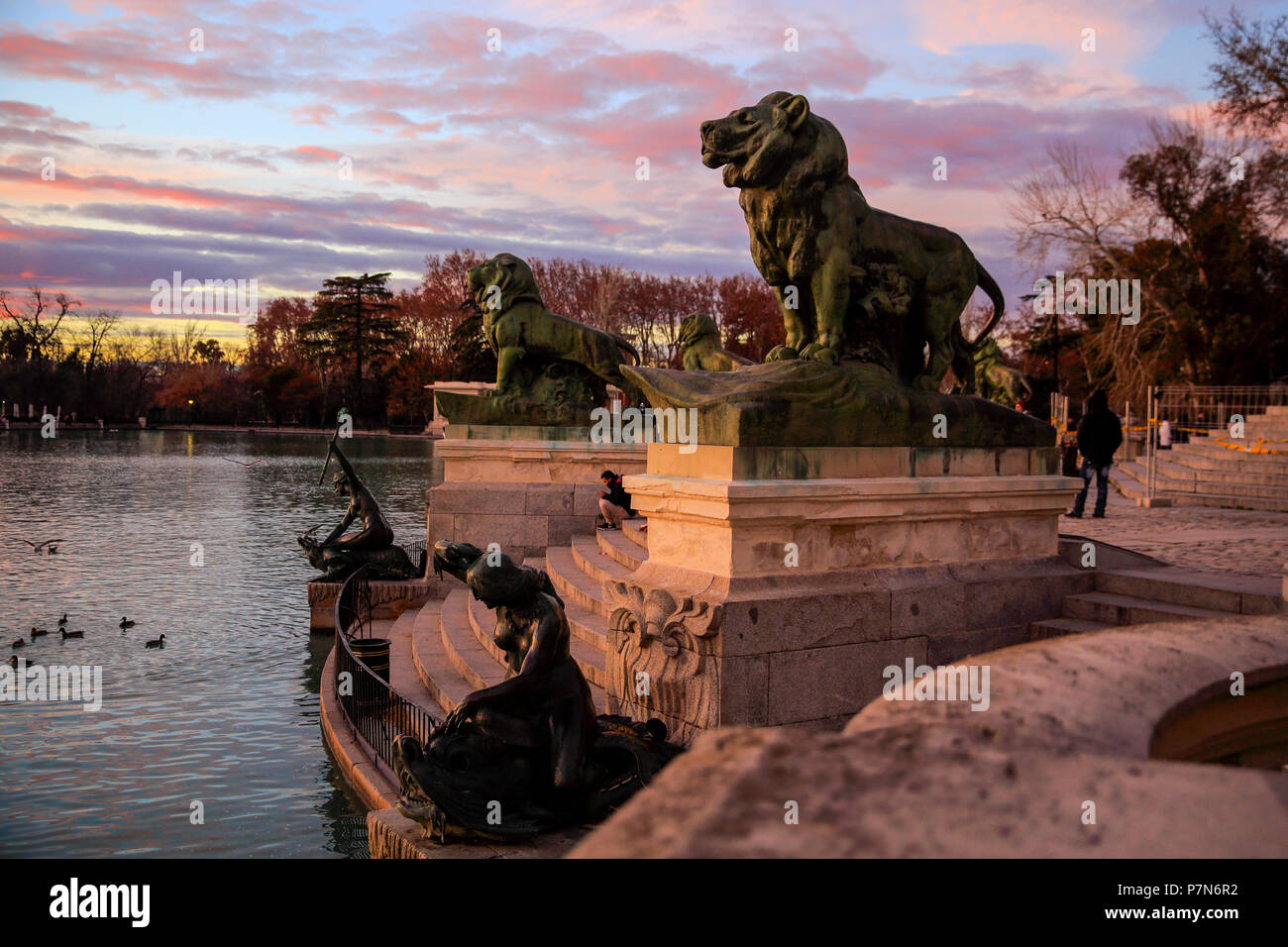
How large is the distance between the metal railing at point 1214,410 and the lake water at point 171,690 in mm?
16900

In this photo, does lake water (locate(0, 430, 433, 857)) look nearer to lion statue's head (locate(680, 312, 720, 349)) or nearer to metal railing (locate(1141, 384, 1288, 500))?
lion statue's head (locate(680, 312, 720, 349))

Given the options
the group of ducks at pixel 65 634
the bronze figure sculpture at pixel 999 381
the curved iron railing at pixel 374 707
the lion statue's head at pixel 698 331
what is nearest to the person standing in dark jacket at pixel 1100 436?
the bronze figure sculpture at pixel 999 381

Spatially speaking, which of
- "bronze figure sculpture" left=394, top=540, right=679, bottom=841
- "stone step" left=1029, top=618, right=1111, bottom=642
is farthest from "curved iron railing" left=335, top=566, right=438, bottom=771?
"stone step" left=1029, top=618, right=1111, bottom=642

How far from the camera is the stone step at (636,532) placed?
27.6 feet

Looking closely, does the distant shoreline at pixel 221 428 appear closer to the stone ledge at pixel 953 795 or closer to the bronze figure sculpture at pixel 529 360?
the bronze figure sculpture at pixel 529 360

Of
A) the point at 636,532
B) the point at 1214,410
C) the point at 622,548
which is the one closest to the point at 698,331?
the point at 636,532

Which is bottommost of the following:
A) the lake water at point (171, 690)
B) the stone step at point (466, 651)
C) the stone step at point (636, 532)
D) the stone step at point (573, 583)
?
the lake water at point (171, 690)

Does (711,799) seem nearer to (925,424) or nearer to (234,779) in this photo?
(925,424)

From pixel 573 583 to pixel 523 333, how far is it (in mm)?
4707

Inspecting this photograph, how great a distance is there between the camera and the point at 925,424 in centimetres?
589

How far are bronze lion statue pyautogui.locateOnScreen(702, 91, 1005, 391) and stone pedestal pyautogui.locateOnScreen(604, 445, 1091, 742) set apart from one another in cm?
85

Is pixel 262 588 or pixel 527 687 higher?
pixel 527 687
